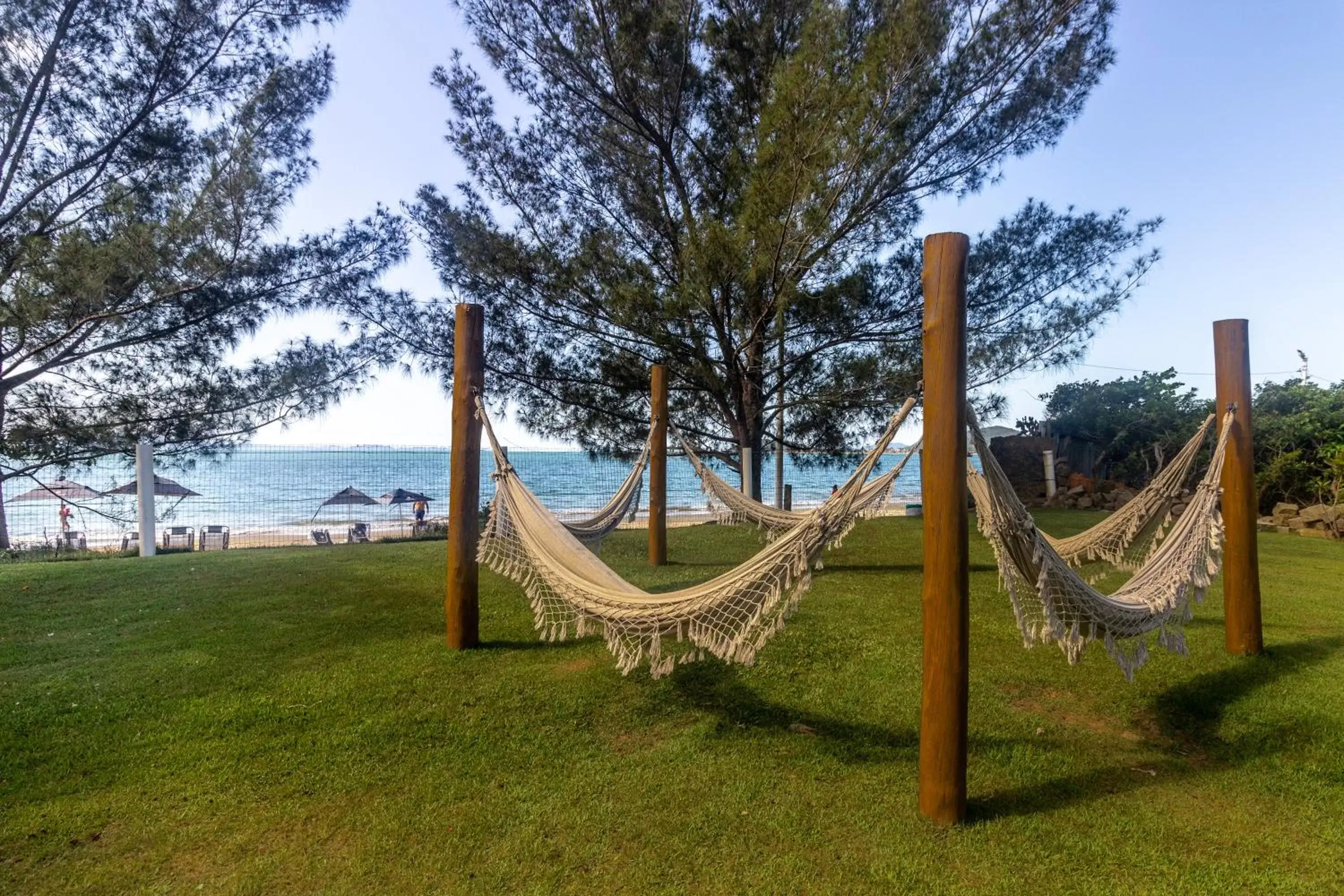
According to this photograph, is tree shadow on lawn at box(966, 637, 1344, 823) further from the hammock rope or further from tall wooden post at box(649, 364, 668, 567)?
tall wooden post at box(649, 364, 668, 567)

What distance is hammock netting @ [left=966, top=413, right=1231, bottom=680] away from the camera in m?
1.86

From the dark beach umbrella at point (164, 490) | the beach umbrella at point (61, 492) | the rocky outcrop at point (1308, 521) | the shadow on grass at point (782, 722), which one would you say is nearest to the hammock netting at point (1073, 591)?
the shadow on grass at point (782, 722)

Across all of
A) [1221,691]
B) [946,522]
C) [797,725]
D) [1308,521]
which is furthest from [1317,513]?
[946,522]

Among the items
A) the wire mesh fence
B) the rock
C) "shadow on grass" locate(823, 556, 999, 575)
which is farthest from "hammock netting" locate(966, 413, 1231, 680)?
the rock

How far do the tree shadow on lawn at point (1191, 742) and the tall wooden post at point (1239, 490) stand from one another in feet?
0.51

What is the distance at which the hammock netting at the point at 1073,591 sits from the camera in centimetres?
186

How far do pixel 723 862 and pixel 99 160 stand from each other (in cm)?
703

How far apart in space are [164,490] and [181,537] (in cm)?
235

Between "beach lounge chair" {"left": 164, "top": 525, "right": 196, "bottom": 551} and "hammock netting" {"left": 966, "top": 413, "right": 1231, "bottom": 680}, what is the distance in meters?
6.87

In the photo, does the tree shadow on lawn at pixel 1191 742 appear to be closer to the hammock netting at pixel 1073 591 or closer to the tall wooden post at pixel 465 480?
the hammock netting at pixel 1073 591

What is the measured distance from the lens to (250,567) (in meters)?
4.43

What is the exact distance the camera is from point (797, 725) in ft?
7.48

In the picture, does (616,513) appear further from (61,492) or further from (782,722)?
(61,492)

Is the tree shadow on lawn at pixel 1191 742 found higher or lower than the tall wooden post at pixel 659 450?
lower
